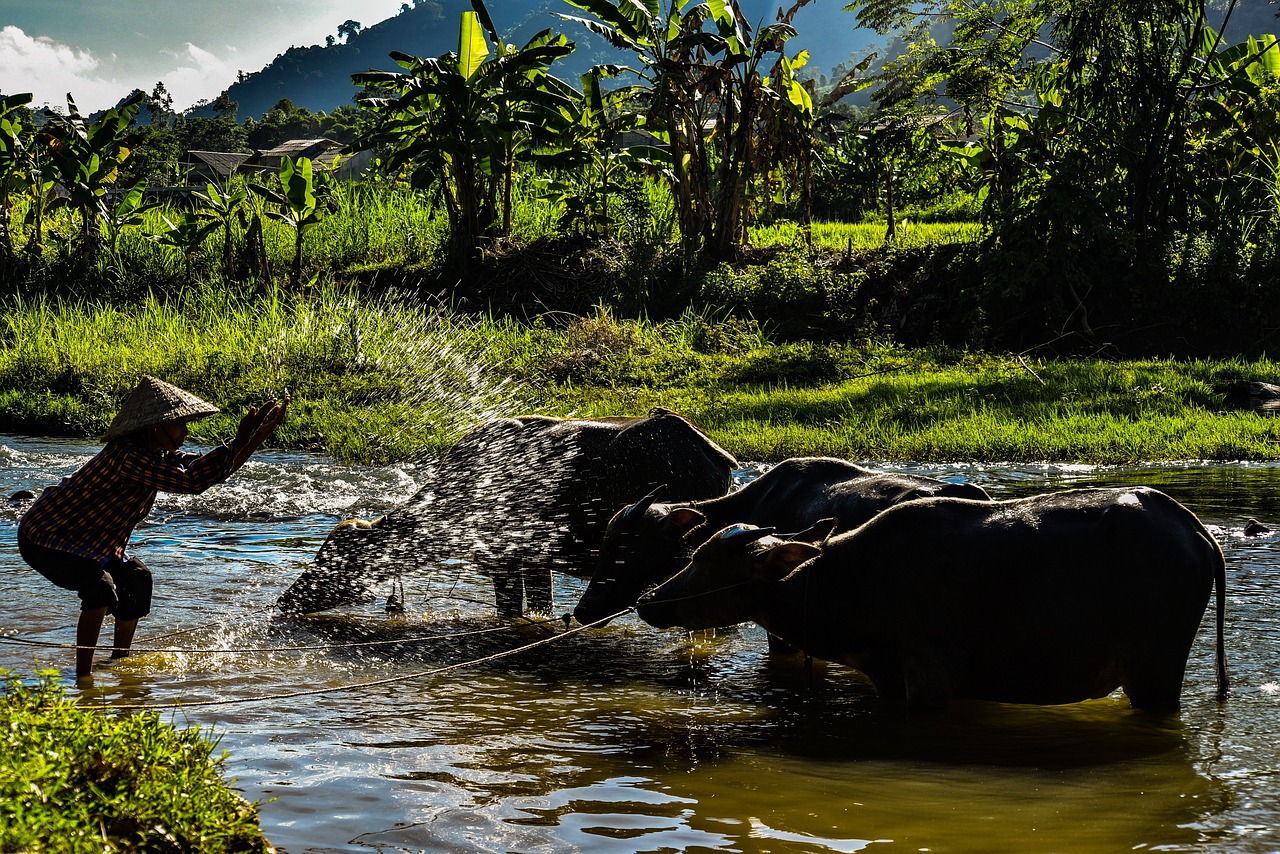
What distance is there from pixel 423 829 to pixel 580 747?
103 cm

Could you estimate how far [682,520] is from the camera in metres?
5.95

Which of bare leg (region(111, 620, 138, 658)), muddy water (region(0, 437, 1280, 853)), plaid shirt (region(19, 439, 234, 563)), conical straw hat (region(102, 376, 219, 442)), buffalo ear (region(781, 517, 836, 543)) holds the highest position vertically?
conical straw hat (region(102, 376, 219, 442))

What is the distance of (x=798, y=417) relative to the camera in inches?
504

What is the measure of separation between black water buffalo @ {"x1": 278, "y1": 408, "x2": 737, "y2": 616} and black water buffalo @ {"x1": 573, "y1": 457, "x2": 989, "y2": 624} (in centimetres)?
83

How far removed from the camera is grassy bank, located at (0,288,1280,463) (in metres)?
11.6

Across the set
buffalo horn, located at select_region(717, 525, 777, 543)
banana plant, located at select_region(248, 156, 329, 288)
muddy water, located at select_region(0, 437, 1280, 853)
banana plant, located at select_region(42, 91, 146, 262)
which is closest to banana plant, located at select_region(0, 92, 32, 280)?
banana plant, located at select_region(42, 91, 146, 262)

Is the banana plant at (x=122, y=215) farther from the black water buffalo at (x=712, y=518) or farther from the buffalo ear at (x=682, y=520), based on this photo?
the buffalo ear at (x=682, y=520)

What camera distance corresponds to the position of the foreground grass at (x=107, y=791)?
2.79 meters

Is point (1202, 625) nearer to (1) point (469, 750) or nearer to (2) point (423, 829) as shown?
(1) point (469, 750)

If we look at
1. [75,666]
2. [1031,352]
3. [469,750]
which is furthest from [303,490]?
[1031,352]

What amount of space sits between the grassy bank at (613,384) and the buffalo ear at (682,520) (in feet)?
17.7

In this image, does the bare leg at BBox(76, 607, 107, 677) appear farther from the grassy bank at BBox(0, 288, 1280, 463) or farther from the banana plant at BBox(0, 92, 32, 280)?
the banana plant at BBox(0, 92, 32, 280)

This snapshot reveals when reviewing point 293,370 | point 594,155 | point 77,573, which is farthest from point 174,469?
point 594,155

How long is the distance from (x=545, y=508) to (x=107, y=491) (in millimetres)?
2449
